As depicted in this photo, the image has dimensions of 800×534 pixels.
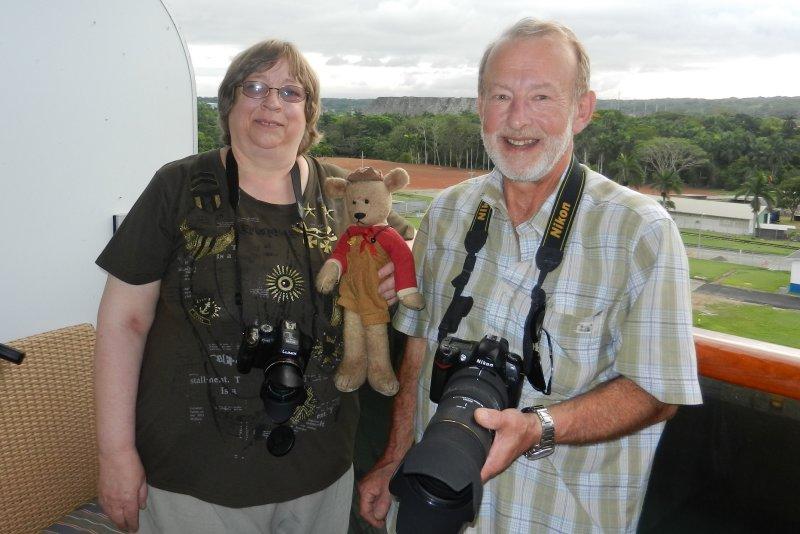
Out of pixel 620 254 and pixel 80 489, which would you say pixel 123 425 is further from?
pixel 620 254

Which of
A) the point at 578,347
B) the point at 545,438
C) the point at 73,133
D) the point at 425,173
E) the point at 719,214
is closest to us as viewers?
the point at 545,438

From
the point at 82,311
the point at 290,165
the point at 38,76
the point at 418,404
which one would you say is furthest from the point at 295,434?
the point at 38,76

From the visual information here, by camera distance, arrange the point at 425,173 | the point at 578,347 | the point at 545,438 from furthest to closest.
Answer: the point at 425,173 → the point at 578,347 → the point at 545,438

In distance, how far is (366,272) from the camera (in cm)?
156

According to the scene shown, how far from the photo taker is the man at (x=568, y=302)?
1.27 m

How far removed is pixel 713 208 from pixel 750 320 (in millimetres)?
300

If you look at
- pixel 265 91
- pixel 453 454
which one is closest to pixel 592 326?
pixel 453 454

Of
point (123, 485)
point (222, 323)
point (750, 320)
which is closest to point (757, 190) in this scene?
point (750, 320)

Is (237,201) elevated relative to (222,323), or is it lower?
elevated

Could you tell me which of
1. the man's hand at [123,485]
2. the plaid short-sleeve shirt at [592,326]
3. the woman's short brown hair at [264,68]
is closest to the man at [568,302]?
the plaid short-sleeve shirt at [592,326]

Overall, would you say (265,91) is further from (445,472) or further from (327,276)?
(445,472)

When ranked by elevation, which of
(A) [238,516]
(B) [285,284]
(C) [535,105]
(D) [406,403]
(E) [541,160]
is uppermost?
(C) [535,105]

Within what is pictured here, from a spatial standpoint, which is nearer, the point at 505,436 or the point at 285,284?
the point at 505,436

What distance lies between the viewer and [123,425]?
1570 millimetres
